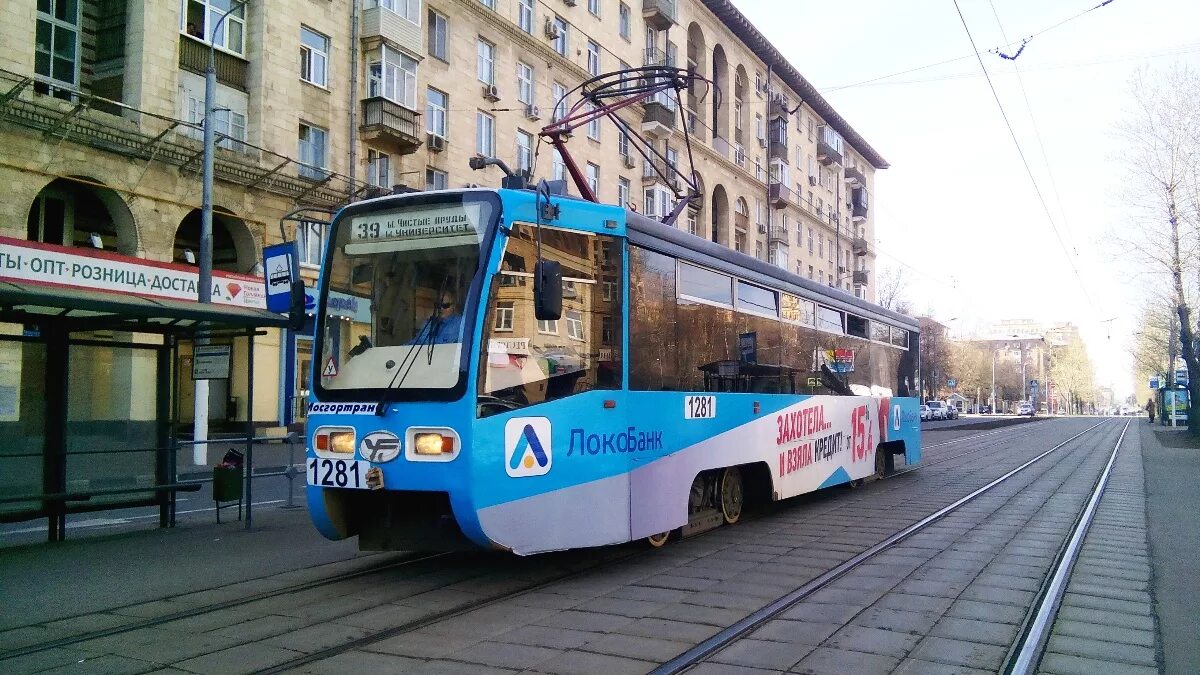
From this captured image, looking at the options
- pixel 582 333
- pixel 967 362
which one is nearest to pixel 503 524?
pixel 582 333

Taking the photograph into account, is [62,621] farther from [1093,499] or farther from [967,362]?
[967,362]

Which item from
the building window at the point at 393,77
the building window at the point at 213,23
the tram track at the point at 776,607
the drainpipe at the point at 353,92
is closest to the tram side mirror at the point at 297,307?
the tram track at the point at 776,607

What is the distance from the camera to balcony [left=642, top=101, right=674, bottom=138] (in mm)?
39438

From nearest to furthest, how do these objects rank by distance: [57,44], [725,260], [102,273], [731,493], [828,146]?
[725,260], [731,493], [102,273], [57,44], [828,146]

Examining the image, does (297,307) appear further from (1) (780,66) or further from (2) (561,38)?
(1) (780,66)

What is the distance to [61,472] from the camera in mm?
9609

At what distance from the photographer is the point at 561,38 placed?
35281mm

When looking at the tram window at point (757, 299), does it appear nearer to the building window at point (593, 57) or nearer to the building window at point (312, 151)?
the building window at point (312, 151)

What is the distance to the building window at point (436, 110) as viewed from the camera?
29.3 metres

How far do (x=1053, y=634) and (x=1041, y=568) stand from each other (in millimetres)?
2444

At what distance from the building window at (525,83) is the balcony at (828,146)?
32586 mm

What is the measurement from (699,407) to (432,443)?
329 centimetres

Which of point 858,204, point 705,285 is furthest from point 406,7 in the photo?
point 858,204

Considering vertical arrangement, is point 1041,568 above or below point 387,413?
below
